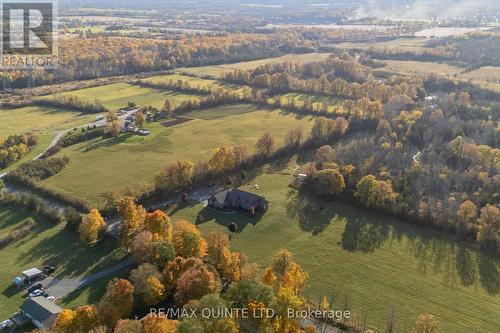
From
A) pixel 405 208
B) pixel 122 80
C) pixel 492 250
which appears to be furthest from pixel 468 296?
pixel 122 80

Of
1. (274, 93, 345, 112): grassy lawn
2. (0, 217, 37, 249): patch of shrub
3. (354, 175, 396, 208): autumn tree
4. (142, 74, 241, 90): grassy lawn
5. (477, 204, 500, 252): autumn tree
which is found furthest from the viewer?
(142, 74, 241, 90): grassy lawn

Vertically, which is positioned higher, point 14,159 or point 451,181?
point 451,181

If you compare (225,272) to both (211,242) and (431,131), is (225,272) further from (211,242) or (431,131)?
(431,131)

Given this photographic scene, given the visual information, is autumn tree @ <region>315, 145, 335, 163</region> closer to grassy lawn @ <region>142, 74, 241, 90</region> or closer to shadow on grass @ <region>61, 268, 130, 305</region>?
shadow on grass @ <region>61, 268, 130, 305</region>

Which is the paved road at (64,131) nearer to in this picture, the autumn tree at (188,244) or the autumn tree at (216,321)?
the autumn tree at (188,244)

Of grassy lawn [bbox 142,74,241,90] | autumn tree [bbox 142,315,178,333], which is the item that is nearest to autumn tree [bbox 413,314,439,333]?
autumn tree [bbox 142,315,178,333]

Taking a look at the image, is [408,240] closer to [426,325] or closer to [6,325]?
[426,325]
